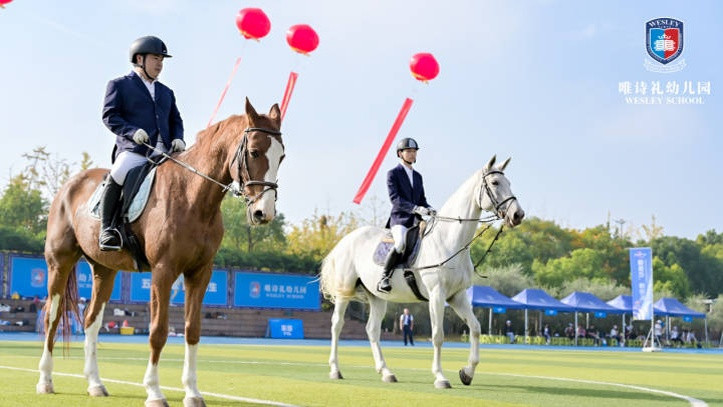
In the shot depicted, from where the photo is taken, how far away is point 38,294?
120ft

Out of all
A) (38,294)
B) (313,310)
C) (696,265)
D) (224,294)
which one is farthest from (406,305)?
(696,265)

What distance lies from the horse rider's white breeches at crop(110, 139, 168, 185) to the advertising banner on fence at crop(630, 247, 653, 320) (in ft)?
107

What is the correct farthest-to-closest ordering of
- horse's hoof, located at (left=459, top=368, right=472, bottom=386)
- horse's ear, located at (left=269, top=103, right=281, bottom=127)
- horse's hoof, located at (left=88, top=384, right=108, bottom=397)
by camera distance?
horse's hoof, located at (left=459, top=368, right=472, bottom=386), horse's hoof, located at (left=88, top=384, right=108, bottom=397), horse's ear, located at (left=269, top=103, right=281, bottom=127)

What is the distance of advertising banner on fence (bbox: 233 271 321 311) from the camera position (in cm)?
4250

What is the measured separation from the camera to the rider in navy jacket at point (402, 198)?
1166 centimetres

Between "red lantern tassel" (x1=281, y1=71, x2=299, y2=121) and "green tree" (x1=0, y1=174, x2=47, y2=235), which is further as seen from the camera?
"green tree" (x1=0, y1=174, x2=47, y2=235)

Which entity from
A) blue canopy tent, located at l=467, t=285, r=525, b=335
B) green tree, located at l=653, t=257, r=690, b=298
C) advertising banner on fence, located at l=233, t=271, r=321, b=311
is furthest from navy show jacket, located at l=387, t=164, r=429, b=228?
green tree, located at l=653, t=257, r=690, b=298

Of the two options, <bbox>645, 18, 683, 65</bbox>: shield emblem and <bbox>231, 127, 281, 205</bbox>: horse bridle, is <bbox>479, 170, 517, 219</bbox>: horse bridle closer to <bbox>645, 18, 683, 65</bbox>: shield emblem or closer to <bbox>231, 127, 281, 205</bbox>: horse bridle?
<bbox>231, 127, 281, 205</bbox>: horse bridle

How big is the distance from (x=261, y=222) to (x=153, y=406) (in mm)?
1737

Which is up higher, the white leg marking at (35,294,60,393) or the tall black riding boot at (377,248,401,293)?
the tall black riding boot at (377,248,401,293)

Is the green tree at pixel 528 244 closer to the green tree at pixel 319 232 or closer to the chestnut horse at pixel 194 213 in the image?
the green tree at pixel 319 232

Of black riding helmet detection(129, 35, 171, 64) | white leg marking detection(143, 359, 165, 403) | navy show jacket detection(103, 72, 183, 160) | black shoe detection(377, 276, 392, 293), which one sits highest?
black riding helmet detection(129, 35, 171, 64)

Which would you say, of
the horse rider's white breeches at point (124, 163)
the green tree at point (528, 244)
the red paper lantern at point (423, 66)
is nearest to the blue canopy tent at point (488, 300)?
the red paper lantern at point (423, 66)

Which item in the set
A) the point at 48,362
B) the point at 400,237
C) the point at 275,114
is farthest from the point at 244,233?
the point at 275,114
